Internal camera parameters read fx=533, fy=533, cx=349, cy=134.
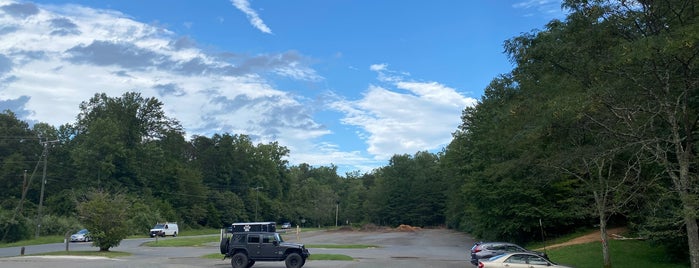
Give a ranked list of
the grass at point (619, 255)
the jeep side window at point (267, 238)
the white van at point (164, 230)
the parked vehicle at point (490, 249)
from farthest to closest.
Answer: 1. the white van at point (164, 230)
2. the parked vehicle at point (490, 249)
3. the grass at point (619, 255)
4. the jeep side window at point (267, 238)

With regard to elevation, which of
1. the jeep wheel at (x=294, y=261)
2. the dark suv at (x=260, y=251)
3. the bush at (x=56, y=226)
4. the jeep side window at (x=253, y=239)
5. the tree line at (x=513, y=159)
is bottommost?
the jeep wheel at (x=294, y=261)

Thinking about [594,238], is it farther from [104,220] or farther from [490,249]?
[104,220]

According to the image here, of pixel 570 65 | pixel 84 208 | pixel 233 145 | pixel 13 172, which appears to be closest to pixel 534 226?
pixel 570 65

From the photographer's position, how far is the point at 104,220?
116ft

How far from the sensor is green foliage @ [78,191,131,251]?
34938 millimetres

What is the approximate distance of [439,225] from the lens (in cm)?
12612

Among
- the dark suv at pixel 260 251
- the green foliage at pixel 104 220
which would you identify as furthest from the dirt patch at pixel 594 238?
the green foliage at pixel 104 220

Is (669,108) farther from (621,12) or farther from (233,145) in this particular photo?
(233,145)

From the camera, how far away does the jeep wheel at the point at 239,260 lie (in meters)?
23.9

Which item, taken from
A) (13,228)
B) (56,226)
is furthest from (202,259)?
(56,226)

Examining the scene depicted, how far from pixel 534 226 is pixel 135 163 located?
76427 mm

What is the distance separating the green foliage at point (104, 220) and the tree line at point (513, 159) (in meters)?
1.98

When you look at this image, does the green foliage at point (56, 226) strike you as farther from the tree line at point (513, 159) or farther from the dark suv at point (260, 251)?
the dark suv at point (260, 251)

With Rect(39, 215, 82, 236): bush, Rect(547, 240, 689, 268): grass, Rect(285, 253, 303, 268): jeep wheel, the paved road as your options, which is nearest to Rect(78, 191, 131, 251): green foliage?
the paved road
